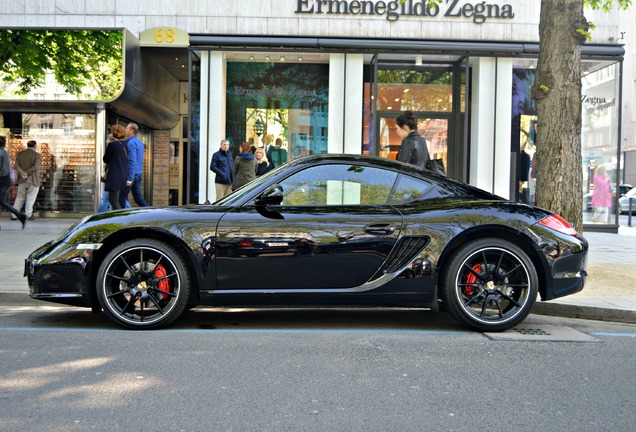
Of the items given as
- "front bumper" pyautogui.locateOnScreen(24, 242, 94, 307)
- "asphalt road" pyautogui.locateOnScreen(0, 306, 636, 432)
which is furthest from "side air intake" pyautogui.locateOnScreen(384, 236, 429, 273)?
"front bumper" pyautogui.locateOnScreen(24, 242, 94, 307)

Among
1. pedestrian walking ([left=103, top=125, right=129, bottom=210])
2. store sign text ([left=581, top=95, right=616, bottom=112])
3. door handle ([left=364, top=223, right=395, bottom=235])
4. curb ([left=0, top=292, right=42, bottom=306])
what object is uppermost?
store sign text ([left=581, top=95, right=616, bottom=112])

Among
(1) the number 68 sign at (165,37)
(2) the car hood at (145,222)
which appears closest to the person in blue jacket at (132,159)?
(1) the number 68 sign at (165,37)

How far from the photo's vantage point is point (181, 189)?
2050 centimetres

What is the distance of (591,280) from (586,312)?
1892 mm

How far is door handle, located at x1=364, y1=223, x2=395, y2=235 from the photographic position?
5.32m

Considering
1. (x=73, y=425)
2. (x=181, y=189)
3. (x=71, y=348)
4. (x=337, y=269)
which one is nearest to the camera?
(x=73, y=425)

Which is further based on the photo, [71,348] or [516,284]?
[516,284]

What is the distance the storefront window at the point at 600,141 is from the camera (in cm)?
1572

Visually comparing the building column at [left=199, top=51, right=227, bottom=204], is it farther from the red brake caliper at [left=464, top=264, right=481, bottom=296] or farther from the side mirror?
the red brake caliper at [left=464, top=264, right=481, bottom=296]

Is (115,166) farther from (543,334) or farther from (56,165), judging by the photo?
(56,165)

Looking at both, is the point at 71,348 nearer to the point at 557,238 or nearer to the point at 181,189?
the point at 557,238

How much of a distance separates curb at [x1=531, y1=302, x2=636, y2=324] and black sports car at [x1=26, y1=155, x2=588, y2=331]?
100cm

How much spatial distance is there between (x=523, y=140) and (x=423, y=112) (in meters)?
2.35

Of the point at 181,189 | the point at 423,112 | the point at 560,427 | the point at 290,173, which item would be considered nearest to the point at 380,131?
the point at 423,112
